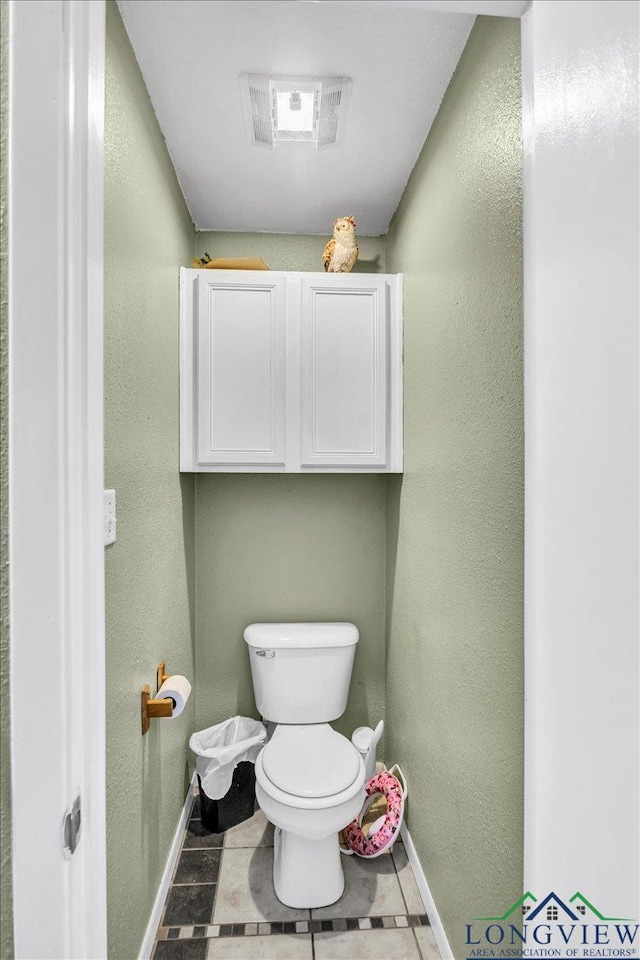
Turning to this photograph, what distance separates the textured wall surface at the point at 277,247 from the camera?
240 cm

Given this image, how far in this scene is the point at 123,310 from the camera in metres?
1.33

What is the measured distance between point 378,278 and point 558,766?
1797 mm

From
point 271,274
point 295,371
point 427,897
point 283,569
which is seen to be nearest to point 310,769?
point 427,897

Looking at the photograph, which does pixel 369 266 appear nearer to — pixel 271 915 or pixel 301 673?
pixel 301 673

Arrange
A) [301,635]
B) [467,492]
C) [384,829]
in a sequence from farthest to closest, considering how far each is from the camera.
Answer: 1. [301,635]
2. [384,829]
3. [467,492]

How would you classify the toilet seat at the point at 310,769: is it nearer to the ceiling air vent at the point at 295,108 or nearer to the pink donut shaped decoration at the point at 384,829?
the pink donut shaped decoration at the point at 384,829

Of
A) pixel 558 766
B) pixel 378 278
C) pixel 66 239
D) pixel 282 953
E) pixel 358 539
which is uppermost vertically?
pixel 378 278

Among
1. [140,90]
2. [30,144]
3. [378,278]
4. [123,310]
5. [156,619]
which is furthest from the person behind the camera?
[378,278]

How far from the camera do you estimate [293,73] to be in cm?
149

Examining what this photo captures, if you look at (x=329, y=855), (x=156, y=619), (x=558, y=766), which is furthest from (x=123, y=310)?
(x=329, y=855)

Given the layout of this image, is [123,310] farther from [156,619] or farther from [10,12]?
[156,619]

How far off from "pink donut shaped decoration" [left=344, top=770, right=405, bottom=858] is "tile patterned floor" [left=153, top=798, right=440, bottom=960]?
7 centimetres

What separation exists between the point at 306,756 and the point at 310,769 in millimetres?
88

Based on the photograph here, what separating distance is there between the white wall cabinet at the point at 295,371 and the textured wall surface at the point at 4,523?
146 cm
